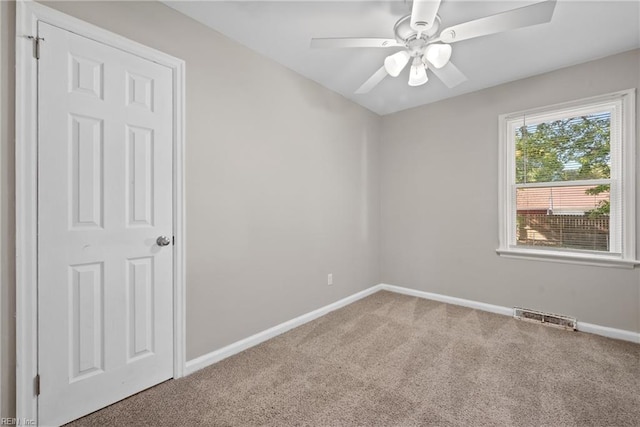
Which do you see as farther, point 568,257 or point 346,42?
point 568,257

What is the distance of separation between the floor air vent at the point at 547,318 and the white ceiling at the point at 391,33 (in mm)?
2406

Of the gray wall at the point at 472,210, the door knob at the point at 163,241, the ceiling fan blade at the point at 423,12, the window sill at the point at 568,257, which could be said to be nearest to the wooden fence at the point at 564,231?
the window sill at the point at 568,257

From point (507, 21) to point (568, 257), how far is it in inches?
91.9

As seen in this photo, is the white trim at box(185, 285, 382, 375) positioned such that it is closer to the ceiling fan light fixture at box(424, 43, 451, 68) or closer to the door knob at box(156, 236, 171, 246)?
the door knob at box(156, 236, 171, 246)

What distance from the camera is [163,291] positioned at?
1.84 meters

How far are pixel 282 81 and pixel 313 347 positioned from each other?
2.41 meters

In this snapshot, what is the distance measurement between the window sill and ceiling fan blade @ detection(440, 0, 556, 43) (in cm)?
225

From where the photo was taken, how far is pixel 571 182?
2666 mm

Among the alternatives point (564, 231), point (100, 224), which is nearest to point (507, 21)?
point (564, 231)

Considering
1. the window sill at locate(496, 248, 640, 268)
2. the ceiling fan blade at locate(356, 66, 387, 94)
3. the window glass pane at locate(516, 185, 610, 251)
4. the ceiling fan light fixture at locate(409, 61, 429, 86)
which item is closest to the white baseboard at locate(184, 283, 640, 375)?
the window sill at locate(496, 248, 640, 268)

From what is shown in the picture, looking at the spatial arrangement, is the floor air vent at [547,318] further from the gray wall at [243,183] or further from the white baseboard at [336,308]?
the gray wall at [243,183]

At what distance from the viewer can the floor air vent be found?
2604 millimetres

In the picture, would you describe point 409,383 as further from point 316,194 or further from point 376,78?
point 376,78

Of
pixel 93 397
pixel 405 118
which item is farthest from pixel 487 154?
pixel 93 397
